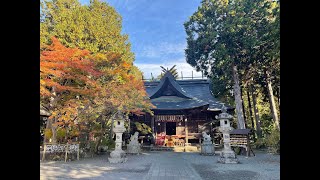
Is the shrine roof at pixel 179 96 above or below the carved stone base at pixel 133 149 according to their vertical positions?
above

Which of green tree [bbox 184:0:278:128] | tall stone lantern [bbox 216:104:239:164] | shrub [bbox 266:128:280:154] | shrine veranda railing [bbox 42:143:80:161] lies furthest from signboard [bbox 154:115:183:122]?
shrine veranda railing [bbox 42:143:80:161]

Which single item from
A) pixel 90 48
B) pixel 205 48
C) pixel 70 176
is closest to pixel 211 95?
pixel 205 48

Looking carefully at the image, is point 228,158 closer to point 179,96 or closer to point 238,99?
point 238,99

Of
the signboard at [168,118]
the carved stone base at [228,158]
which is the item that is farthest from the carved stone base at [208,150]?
the signboard at [168,118]

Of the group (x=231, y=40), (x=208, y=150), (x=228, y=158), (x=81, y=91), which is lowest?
(x=208, y=150)

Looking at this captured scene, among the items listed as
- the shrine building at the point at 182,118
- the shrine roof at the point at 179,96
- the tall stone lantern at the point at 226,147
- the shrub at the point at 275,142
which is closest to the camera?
the tall stone lantern at the point at 226,147

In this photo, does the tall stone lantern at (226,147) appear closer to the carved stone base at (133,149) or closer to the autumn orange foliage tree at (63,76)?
the carved stone base at (133,149)

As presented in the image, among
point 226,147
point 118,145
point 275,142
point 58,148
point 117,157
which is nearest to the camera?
point 117,157

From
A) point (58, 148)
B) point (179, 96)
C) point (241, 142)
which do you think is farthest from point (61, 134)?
point (179, 96)

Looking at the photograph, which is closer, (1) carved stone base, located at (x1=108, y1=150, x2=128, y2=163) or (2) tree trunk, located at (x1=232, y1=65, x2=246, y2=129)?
(1) carved stone base, located at (x1=108, y1=150, x2=128, y2=163)

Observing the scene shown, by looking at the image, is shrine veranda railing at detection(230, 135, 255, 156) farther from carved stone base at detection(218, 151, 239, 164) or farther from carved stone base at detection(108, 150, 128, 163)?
carved stone base at detection(108, 150, 128, 163)

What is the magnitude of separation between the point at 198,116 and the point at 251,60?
254 inches
